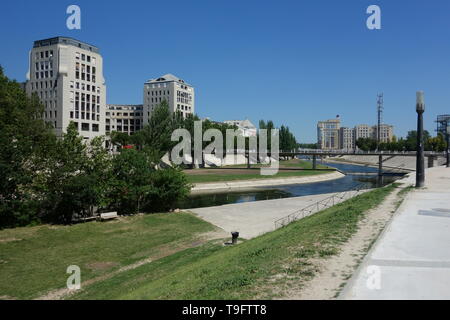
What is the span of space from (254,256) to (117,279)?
6.88 m

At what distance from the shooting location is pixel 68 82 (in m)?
84.0

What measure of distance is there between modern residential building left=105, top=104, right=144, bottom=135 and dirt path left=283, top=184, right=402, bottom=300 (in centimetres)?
12957

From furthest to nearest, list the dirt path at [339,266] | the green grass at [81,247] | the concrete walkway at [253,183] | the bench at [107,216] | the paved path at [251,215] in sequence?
the concrete walkway at [253,183] < the bench at [107,216] < the paved path at [251,215] < the green grass at [81,247] < the dirt path at [339,266]

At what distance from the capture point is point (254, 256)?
1193cm

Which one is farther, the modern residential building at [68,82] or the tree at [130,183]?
the modern residential building at [68,82]

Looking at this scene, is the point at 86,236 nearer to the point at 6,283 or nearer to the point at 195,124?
the point at 6,283

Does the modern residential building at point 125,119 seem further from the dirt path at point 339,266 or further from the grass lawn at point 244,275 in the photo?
the dirt path at point 339,266

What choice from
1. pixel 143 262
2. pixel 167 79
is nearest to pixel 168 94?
pixel 167 79

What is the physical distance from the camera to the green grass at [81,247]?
618 inches

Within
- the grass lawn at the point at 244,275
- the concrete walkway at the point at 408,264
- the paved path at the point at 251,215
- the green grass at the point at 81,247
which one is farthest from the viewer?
the paved path at the point at 251,215

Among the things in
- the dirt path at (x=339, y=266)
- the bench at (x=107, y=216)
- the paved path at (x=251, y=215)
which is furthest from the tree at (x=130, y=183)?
the dirt path at (x=339, y=266)

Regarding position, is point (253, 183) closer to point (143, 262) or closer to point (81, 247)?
point (81, 247)

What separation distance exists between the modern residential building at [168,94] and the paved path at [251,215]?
322 feet

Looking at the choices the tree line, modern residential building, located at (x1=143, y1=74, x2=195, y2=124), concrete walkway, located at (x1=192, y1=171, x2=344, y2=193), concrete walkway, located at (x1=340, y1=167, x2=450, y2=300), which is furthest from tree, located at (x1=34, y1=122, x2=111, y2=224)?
the tree line
